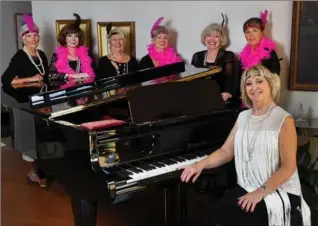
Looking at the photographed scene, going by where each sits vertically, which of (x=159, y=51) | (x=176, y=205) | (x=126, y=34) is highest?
(x=126, y=34)

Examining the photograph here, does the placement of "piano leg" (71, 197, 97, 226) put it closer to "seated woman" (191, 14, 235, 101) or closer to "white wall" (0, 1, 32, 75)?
"seated woman" (191, 14, 235, 101)

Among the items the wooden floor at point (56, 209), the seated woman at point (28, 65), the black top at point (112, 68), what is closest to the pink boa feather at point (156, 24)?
the black top at point (112, 68)

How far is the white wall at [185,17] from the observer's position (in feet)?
9.71

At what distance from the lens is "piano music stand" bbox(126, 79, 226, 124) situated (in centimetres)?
217

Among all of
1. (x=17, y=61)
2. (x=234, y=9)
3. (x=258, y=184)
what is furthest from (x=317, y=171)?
(x=17, y=61)

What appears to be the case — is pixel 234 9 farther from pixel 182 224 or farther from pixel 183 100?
pixel 182 224

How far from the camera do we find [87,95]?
103 inches

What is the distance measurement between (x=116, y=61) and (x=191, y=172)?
4.69 ft

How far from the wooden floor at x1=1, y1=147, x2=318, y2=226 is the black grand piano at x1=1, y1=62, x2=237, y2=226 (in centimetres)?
36

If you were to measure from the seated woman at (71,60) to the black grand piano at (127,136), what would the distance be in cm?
70

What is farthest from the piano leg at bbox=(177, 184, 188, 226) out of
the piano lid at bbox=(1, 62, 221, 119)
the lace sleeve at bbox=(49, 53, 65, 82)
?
the lace sleeve at bbox=(49, 53, 65, 82)

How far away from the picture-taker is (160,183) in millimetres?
2055

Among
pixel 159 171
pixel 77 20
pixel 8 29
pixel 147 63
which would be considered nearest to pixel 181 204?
pixel 159 171

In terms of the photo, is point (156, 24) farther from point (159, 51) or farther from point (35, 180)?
point (35, 180)
